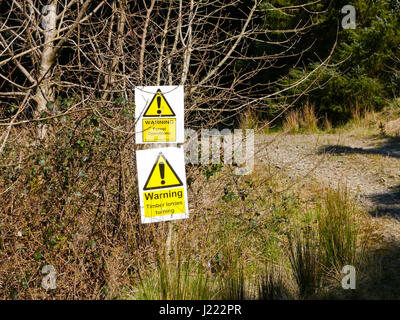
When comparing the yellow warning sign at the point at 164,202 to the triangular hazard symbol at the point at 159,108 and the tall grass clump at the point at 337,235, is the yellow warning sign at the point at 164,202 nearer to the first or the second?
the triangular hazard symbol at the point at 159,108

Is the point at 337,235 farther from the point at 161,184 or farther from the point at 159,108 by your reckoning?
the point at 159,108

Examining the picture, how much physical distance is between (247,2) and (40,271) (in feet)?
32.6

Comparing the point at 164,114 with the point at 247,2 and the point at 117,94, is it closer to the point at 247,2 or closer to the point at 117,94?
the point at 117,94

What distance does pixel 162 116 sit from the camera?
146 inches

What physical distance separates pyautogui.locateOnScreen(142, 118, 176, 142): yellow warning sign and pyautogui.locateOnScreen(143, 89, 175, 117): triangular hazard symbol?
0.04 meters

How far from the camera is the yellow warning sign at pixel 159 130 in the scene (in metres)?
3.70

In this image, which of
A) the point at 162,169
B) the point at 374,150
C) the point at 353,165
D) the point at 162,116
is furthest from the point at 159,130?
the point at 374,150

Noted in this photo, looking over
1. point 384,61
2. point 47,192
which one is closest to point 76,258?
point 47,192

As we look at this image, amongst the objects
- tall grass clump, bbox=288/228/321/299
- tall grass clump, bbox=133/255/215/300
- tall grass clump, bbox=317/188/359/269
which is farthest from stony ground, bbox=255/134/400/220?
tall grass clump, bbox=133/255/215/300

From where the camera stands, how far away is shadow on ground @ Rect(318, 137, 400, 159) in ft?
25.8

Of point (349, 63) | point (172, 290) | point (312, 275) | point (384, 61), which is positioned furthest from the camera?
point (384, 61)

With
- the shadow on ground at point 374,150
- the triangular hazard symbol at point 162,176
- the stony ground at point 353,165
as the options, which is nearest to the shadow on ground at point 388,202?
the stony ground at point 353,165

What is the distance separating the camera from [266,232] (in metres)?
5.05

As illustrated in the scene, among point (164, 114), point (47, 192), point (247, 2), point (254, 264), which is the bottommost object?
point (254, 264)
